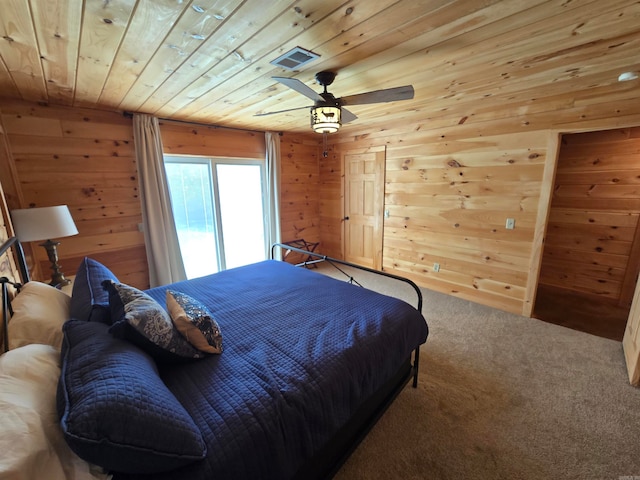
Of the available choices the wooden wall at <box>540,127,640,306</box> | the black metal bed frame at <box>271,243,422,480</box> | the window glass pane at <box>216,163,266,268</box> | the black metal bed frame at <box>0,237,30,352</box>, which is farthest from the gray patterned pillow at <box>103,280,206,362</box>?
the wooden wall at <box>540,127,640,306</box>

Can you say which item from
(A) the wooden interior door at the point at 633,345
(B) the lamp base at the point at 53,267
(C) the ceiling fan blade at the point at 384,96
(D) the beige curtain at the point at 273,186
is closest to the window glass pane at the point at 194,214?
(D) the beige curtain at the point at 273,186

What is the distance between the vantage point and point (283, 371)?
51.4 inches

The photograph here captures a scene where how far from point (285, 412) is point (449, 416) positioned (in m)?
1.34

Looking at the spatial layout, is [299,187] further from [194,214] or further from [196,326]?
[196,326]

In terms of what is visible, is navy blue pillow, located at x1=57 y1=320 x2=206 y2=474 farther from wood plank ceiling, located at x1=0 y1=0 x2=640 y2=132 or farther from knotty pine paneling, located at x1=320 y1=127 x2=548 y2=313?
knotty pine paneling, located at x1=320 y1=127 x2=548 y2=313

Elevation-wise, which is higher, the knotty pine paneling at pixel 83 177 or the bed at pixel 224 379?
the knotty pine paneling at pixel 83 177

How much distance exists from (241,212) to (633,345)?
4.61 metres

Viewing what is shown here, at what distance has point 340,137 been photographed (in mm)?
4684

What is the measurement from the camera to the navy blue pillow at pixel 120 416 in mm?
732

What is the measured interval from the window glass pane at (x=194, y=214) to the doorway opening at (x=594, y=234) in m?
4.43

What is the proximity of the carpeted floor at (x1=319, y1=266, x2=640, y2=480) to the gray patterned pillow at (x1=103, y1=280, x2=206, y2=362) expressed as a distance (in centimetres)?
113

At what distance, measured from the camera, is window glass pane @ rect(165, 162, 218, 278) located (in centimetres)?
367

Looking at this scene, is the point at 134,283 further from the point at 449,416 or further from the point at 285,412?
the point at 449,416

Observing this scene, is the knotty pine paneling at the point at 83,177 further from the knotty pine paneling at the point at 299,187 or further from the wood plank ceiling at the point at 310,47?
the knotty pine paneling at the point at 299,187
